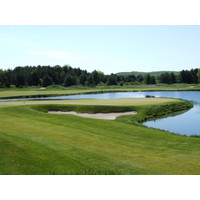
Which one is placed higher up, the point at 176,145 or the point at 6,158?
the point at 6,158

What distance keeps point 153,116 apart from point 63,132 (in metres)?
22.4

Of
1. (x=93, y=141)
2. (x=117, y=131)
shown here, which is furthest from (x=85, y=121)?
(x=93, y=141)

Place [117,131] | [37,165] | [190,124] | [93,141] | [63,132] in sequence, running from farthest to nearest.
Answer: [190,124] → [117,131] → [63,132] → [93,141] → [37,165]

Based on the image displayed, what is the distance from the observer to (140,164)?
14664mm

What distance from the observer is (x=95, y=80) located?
192 m

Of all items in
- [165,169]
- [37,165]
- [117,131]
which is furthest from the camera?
[117,131]

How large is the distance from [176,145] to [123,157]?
6.86 metres

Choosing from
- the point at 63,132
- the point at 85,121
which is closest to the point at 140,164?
the point at 63,132

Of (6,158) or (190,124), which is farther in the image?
(190,124)

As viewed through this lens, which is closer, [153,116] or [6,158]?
[6,158]

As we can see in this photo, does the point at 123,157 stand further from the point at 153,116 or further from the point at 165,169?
the point at 153,116

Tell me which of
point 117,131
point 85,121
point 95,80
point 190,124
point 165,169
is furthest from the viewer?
point 95,80

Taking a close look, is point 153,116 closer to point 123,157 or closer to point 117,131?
point 117,131

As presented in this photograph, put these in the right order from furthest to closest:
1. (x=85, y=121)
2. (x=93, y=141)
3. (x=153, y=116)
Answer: (x=153, y=116) → (x=85, y=121) → (x=93, y=141)
